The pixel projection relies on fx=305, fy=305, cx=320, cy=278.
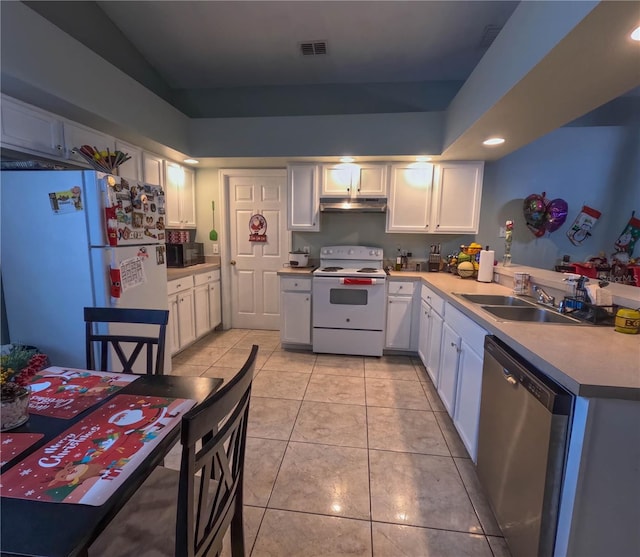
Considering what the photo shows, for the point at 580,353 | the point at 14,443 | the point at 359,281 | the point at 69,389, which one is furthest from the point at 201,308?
the point at 580,353

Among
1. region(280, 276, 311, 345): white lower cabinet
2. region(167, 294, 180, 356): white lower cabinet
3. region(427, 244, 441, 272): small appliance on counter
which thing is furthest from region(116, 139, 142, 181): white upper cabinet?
region(427, 244, 441, 272): small appliance on counter

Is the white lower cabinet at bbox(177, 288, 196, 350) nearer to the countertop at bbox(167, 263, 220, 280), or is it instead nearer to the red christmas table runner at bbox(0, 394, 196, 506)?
the countertop at bbox(167, 263, 220, 280)

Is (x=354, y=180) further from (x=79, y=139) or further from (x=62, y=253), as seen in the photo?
(x=62, y=253)

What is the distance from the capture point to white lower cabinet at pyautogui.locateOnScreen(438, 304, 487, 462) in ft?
5.56

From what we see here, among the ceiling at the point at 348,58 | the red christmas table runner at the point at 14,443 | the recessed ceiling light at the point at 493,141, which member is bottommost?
the red christmas table runner at the point at 14,443

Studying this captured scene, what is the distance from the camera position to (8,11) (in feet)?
5.33

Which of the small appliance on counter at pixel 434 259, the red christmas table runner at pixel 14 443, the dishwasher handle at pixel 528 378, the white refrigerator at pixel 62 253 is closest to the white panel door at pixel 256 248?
the small appliance on counter at pixel 434 259

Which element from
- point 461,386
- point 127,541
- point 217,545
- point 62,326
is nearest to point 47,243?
point 62,326

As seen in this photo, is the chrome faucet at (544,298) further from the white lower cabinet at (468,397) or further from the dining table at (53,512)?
the dining table at (53,512)

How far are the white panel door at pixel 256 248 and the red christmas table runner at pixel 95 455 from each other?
2928 millimetres

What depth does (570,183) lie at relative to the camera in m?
3.46

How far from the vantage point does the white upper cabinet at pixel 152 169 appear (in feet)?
9.78

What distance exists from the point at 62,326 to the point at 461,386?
2612 millimetres

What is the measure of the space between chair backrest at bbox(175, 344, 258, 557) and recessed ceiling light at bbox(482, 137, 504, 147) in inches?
103
